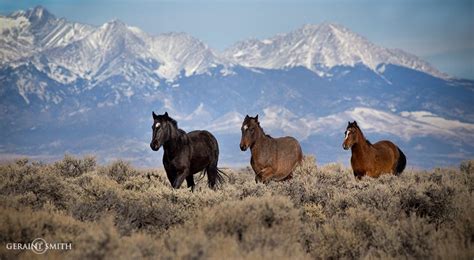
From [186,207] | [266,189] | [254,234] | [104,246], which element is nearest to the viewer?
[104,246]

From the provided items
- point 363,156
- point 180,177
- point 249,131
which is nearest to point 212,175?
point 249,131

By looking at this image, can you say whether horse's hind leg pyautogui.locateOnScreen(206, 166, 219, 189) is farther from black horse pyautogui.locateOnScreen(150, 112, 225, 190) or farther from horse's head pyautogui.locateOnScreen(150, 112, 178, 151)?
horse's head pyautogui.locateOnScreen(150, 112, 178, 151)

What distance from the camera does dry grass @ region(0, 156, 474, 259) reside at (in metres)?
9.38

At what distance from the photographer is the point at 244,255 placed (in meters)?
9.05

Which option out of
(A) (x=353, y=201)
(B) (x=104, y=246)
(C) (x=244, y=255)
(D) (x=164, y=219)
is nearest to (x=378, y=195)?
(A) (x=353, y=201)

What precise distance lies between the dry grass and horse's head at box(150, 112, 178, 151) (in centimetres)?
122

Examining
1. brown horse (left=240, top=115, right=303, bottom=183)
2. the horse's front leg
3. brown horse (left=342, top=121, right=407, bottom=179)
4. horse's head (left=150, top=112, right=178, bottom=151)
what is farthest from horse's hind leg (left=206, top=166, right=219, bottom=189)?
brown horse (left=342, top=121, right=407, bottom=179)

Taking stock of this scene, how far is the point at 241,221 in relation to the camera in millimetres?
10242

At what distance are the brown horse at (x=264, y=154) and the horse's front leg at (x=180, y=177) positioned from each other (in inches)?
62.2

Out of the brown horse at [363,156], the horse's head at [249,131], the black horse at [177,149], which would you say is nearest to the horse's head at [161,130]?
the black horse at [177,149]

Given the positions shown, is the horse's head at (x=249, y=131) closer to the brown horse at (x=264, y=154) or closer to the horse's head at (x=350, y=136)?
the brown horse at (x=264, y=154)

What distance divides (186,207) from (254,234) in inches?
153

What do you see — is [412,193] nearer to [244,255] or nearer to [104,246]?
[244,255]

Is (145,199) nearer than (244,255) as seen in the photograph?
No
